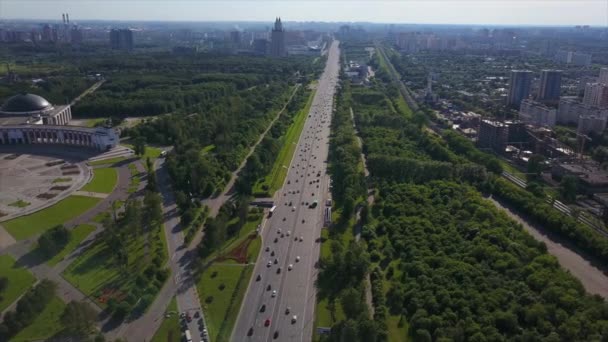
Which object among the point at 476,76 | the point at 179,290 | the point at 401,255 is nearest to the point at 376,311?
the point at 401,255

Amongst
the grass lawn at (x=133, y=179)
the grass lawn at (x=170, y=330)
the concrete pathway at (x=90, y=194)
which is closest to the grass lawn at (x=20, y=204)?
the concrete pathway at (x=90, y=194)

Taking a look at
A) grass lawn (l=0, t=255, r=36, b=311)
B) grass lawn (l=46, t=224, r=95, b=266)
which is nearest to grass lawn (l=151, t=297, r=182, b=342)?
grass lawn (l=0, t=255, r=36, b=311)

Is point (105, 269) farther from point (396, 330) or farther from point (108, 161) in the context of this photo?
point (108, 161)

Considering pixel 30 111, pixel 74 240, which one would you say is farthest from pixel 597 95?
pixel 30 111

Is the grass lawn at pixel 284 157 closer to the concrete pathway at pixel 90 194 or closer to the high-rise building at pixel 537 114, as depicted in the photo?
the concrete pathway at pixel 90 194

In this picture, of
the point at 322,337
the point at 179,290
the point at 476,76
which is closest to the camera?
the point at 322,337

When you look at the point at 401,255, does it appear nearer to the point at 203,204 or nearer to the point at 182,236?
the point at 182,236
